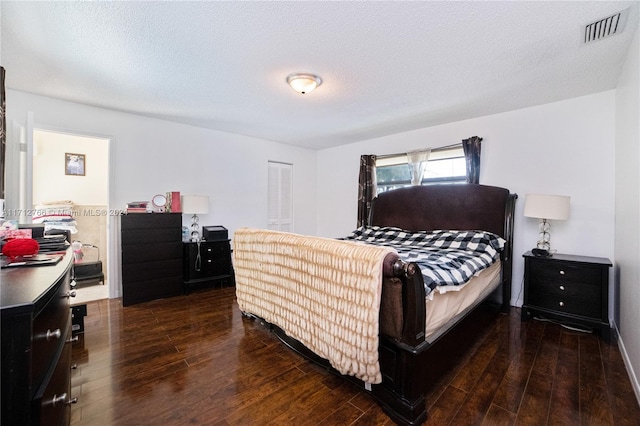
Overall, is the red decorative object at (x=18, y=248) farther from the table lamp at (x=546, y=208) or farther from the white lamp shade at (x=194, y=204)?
the table lamp at (x=546, y=208)

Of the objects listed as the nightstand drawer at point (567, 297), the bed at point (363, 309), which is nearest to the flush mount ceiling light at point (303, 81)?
the bed at point (363, 309)

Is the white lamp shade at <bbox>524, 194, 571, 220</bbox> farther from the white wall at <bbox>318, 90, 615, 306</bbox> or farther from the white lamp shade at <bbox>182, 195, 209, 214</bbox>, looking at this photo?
the white lamp shade at <bbox>182, 195, 209, 214</bbox>

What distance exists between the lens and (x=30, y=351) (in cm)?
71

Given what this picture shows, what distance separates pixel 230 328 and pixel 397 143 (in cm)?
363

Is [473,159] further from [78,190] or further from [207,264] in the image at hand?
[78,190]

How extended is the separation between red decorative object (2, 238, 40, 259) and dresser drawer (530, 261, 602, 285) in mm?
3947

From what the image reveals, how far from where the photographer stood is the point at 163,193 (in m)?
3.84

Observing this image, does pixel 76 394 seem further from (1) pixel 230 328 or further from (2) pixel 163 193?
(2) pixel 163 193

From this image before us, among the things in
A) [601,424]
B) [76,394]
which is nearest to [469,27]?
[601,424]

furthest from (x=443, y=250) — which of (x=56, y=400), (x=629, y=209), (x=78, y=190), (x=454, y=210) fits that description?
(x=78, y=190)

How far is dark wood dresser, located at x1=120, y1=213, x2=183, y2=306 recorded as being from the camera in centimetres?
327

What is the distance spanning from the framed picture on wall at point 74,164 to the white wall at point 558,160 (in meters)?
5.67

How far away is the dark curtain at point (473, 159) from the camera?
3479mm

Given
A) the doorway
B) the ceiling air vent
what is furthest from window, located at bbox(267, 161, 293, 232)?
the ceiling air vent
